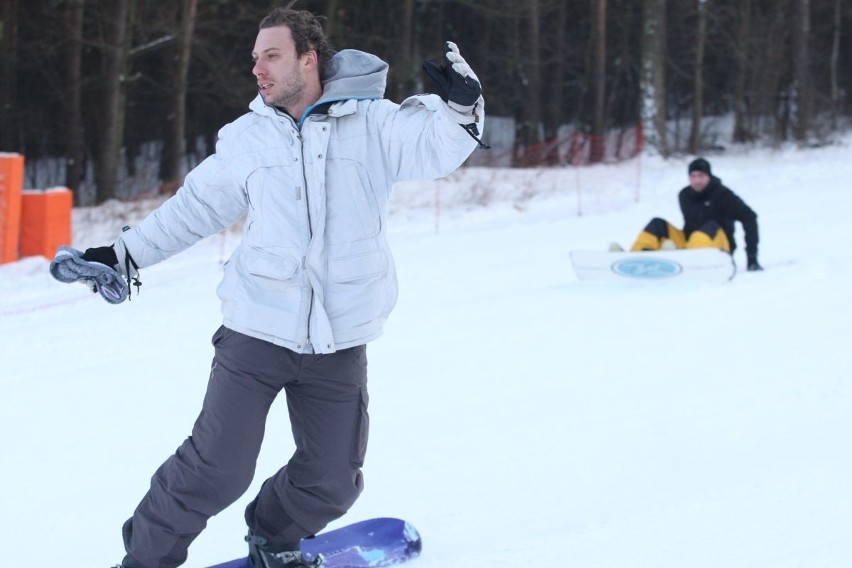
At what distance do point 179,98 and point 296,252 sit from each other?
1552 centimetres

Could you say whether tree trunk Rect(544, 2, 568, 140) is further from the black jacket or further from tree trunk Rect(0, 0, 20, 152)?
the black jacket

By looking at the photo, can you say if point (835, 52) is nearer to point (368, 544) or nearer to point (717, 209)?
point (717, 209)

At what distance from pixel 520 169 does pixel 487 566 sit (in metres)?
13.6

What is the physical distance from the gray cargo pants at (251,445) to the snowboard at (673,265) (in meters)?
4.60

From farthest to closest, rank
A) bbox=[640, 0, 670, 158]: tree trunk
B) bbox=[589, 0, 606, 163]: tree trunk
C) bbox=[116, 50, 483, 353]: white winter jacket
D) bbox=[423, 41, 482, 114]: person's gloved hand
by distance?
bbox=[589, 0, 606, 163]: tree trunk → bbox=[640, 0, 670, 158]: tree trunk → bbox=[116, 50, 483, 353]: white winter jacket → bbox=[423, 41, 482, 114]: person's gloved hand

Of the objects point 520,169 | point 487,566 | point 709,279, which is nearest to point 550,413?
point 487,566

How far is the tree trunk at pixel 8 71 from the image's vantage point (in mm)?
18781

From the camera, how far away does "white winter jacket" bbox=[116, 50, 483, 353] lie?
252 cm

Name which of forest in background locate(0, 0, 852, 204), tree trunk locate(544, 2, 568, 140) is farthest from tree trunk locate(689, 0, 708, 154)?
tree trunk locate(544, 2, 568, 140)

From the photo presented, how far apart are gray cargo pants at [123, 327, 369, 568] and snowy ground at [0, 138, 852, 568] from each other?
22.8 inches

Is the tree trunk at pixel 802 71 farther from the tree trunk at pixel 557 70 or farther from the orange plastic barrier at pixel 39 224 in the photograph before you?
the orange plastic barrier at pixel 39 224

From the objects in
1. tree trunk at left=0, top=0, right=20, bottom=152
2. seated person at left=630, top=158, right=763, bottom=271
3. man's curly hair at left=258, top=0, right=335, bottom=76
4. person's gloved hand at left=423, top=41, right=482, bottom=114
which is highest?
tree trunk at left=0, top=0, right=20, bottom=152

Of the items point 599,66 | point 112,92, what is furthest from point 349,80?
point 599,66

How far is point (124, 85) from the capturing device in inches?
680
